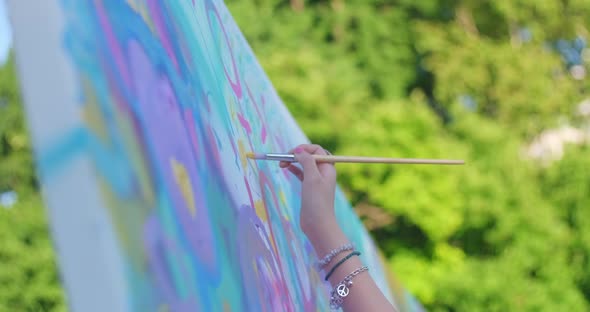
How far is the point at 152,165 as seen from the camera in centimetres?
81

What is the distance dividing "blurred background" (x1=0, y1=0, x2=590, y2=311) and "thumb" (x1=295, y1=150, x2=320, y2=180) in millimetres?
6301

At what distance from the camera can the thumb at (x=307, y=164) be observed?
4.04 feet

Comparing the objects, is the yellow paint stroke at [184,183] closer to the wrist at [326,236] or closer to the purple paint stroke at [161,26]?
the purple paint stroke at [161,26]

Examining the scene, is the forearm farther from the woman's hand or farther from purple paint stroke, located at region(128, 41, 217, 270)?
purple paint stroke, located at region(128, 41, 217, 270)

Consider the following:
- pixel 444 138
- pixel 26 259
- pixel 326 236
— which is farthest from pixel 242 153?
pixel 444 138

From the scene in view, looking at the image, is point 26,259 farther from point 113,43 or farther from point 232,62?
point 113,43

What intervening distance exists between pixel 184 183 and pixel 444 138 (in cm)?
883

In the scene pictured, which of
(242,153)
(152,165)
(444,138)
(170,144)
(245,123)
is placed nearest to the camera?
(152,165)

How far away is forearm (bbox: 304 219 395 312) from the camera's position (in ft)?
3.74

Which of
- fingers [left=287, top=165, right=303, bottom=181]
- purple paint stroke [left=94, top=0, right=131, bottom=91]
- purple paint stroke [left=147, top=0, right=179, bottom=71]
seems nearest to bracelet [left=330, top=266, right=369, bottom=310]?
fingers [left=287, top=165, right=303, bottom=181]

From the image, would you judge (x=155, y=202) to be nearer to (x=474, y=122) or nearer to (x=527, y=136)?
(x=474, y=122)

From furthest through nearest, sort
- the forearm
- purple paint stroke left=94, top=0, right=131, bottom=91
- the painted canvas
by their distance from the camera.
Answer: the forearm, purple paint stroke left=94, top=0, right=131, bottom=91, the painted canvas

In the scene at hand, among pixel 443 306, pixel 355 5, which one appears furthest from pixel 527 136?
pixel 443 306

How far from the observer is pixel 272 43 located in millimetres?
12430
